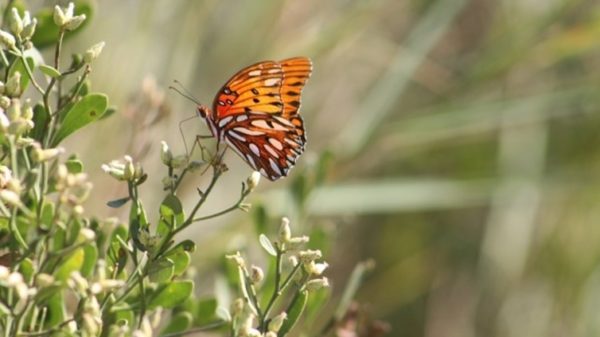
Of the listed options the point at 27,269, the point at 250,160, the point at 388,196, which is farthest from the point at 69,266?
the point at 388,196

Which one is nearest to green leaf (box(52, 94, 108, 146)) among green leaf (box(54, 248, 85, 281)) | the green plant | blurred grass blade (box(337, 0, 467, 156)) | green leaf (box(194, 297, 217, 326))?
the green plant

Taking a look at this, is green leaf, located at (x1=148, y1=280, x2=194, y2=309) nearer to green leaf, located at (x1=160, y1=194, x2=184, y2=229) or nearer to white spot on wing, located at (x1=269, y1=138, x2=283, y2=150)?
green leaf, located at (x1=160, y1=194, x2=184, y2=229)

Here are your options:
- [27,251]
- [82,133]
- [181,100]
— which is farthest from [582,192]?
[27,251]

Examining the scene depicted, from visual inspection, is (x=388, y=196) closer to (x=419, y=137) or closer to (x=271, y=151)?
(x=419, y=137)

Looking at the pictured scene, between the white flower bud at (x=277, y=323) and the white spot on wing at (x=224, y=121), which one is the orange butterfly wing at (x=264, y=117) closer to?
the white spot on wing at (x=224, y=121)

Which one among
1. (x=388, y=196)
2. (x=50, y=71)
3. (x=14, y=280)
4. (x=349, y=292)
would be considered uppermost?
(x=50, y=71)

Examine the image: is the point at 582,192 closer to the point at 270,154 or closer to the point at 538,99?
the point at 538,99
